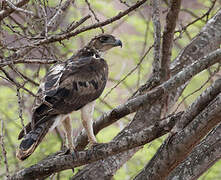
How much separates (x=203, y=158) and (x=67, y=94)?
1.59m

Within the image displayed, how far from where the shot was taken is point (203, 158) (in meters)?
4.03

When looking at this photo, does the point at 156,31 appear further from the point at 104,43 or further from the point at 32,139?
the point at 32,139

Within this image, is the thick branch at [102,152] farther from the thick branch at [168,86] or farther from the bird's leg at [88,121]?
the bird's leg at [88,121]

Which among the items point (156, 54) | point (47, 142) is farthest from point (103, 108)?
Answer: point (156, 54)

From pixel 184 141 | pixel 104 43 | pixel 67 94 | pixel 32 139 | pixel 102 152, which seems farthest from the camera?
pixel 104 43

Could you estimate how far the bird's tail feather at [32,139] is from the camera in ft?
13.6

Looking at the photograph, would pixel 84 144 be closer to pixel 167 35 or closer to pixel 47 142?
pixel 167 35

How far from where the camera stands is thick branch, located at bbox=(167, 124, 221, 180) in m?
4.00

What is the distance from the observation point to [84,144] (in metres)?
5.55

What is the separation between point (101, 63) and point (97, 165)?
1.16 meters

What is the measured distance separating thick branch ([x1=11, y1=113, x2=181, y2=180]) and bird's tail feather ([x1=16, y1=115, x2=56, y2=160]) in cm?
16

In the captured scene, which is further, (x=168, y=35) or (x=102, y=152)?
(x=168, y=35)

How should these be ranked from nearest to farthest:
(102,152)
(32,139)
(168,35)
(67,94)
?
1. (102,152)
2. (32,139)
3. (168,35)
4. (67,94)

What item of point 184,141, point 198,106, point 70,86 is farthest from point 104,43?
point 184,141
